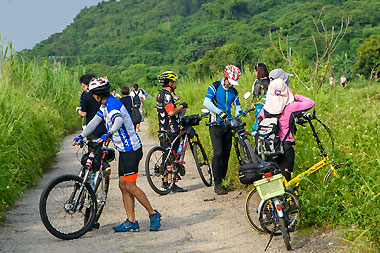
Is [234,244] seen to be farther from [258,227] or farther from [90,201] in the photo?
[90,201]

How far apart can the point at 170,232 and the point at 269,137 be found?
178 centimetres

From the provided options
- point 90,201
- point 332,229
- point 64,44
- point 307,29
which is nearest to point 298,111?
point 332,229

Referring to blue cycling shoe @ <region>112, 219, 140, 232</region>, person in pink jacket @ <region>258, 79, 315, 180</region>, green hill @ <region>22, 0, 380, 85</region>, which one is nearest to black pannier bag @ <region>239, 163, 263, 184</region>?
person in pink jacket @ <region>258, 79, 315, 180</region>

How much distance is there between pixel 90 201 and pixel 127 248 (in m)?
0.92

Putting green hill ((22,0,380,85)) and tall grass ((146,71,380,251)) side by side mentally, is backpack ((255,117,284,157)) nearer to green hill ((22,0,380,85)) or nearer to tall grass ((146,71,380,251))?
tall grass ((146,71,380,251))

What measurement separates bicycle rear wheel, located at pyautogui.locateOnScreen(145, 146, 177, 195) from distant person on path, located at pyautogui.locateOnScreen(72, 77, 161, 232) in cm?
208

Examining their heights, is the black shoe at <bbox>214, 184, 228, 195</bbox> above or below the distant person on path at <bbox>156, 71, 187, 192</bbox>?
below

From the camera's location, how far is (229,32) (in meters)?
118

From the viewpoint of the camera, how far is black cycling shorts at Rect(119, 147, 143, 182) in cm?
645

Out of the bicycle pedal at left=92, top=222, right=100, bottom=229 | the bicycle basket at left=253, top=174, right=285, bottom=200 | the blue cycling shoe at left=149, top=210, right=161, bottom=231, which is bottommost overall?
the blue cycling shoe at left=149, top=210, right=161, bottom=231

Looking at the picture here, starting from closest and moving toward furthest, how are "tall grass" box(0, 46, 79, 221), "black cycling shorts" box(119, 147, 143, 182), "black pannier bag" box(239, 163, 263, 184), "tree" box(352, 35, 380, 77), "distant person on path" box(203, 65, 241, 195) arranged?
"black pannier bag" box(239, 163, 263, 184) → "black cycling shorts" box(119, 147, 143, 182) → "tall grass" box(0, 46, 79, 221) → "distant person on path" box(203, 65, 241, 195) → "tree" box(352, 35, 380, 77)

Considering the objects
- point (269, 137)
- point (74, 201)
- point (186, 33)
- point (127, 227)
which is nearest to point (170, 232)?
point (127, 227)

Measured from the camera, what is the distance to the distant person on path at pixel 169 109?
349 inches

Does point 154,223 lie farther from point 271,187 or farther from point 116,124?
point 271,187
